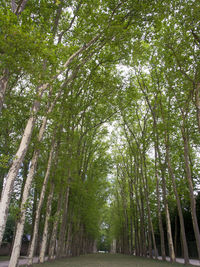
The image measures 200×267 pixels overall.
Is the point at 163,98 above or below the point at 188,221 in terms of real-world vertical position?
above

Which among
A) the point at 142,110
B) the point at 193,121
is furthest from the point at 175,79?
the point at 142,110

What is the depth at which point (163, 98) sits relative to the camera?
60.8ft

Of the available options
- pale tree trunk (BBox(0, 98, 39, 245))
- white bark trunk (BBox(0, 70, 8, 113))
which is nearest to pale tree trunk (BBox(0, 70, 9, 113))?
white bark trunk (BBox(0, 70, 8, 113))

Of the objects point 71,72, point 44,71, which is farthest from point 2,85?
point 71,72

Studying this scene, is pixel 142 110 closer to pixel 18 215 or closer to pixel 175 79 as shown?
pixel 175 79

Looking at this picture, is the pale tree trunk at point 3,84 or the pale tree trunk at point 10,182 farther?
the pale tree trunk at point 3,84

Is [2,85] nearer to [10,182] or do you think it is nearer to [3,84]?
[3,84]

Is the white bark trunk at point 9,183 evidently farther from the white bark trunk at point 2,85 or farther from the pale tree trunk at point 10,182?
the white bark trunk at point 2,85

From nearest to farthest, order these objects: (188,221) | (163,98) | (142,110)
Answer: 1. (163,98)
2. (142,110)
3. (188,221)

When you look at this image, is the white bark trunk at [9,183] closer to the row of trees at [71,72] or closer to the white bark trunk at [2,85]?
the row of trees at [71,72]

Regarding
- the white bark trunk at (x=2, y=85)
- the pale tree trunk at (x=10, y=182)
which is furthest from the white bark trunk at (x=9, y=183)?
the white bark trunk at (x=2, y=85)

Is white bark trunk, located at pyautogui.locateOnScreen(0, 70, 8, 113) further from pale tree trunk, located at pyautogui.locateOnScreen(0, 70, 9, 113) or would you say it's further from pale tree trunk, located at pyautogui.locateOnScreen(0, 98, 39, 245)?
pale tree trunk, located at pyautogui.locateOnScreen(0, 98, 39, 245)

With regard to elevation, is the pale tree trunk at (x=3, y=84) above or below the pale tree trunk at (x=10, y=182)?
above

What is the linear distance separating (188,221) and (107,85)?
905 inches
